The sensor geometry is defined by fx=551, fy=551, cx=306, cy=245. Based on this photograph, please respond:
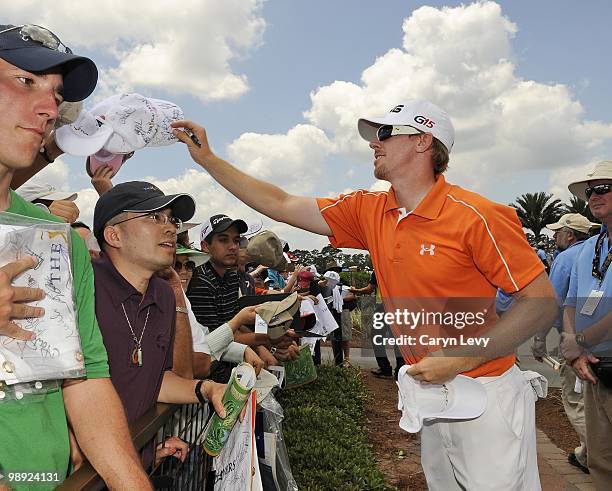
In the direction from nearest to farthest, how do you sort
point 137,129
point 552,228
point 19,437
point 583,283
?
1. point 19,437
2. point 137,129
3. point 583,283
4. point 552,228

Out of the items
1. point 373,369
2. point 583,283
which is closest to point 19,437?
point 583,283

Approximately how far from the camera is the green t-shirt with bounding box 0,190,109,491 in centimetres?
141

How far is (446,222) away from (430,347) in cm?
66

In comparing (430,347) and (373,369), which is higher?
(430,347)

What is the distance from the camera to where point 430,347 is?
9.48 feet

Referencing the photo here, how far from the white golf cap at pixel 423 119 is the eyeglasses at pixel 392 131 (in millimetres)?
19

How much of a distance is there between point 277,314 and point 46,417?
2695 millimetres

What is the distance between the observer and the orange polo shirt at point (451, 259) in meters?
2.66

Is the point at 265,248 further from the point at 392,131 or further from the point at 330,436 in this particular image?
the point at 392,131

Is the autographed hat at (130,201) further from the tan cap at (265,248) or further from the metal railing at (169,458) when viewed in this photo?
the tan cap at (265,248)

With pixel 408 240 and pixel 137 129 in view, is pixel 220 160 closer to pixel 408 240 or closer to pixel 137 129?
pixel 137 129

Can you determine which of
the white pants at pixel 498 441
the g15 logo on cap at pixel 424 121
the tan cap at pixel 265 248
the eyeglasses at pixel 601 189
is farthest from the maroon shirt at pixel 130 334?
the tan cap at pixel 265 248

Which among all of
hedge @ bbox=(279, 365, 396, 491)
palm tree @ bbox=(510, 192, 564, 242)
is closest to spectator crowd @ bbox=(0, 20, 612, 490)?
hedge @ bbox=(279, 365, 396, 491)

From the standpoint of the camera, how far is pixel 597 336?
4078mm
